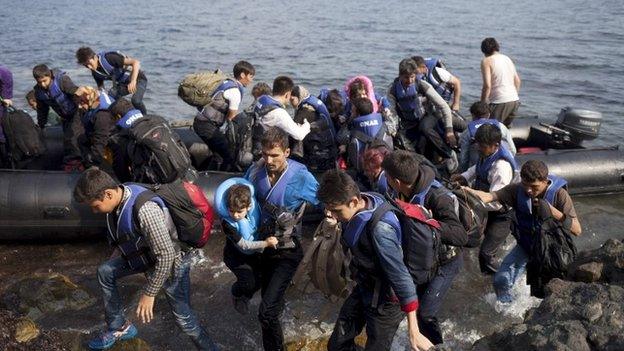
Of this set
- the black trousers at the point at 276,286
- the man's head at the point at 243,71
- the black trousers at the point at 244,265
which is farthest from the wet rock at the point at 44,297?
the man's head at the point at 243,71

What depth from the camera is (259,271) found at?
4.32 metres

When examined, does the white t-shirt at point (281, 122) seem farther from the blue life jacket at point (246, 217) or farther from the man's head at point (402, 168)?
the man's head at point (402, 168)

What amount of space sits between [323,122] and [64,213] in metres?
2.83

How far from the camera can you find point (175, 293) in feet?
13.2

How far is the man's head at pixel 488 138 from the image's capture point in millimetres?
4648

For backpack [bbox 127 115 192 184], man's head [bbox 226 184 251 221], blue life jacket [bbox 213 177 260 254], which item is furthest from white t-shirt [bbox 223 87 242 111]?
man's head [bbox 226 184 251 221]

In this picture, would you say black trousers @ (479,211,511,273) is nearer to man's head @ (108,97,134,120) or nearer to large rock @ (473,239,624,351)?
large rock @ (473,239,624,351)

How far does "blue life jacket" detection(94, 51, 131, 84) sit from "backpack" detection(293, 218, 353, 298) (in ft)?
13.7

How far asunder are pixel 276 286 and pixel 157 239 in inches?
36.5

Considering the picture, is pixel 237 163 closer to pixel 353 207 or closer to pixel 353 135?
pixel 353 135

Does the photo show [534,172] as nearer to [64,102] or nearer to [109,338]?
[109,338]

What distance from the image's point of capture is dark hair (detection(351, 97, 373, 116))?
5633 millimetres

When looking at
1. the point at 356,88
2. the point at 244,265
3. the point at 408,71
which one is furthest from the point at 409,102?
the point at 244,265

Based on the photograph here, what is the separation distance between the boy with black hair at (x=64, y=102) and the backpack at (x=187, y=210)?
326 centimetres
